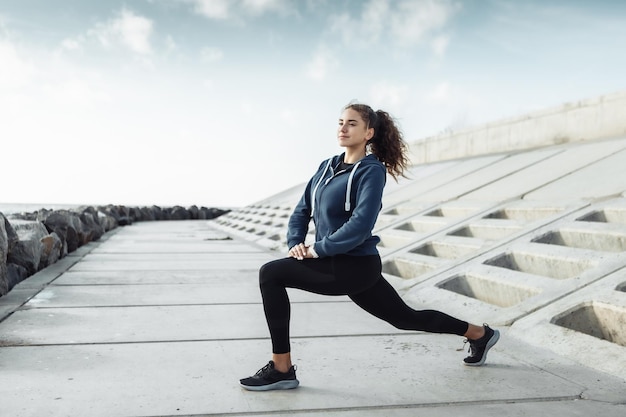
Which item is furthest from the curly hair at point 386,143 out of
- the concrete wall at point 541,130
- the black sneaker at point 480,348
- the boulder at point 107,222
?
the boulder at point 107,222

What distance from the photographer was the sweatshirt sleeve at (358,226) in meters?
3.24

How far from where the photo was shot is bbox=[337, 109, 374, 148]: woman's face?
11.4 ft

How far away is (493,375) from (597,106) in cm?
917

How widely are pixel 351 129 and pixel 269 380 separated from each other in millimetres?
1426

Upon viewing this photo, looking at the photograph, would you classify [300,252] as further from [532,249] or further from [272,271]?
[532,249]

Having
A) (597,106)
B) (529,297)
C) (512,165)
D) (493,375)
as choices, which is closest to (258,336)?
(493,375)

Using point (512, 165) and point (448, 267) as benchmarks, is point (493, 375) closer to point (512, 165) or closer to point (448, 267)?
point (448, 267)

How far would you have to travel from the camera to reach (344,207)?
3377 mm

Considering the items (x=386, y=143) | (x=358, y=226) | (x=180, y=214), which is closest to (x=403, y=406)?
(x=358, y=226)

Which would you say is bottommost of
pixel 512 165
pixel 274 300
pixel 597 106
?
pixel 274 300

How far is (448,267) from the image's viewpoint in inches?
245

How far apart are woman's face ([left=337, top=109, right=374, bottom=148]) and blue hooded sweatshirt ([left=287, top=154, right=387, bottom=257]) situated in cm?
12

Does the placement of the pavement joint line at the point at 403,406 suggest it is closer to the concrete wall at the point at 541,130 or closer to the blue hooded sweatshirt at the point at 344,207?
the blue hooded sweatshirt at the point at 344,207

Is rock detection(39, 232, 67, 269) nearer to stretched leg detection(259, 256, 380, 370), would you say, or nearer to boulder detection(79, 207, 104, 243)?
boulder detection(79, 207, 104, 243)
